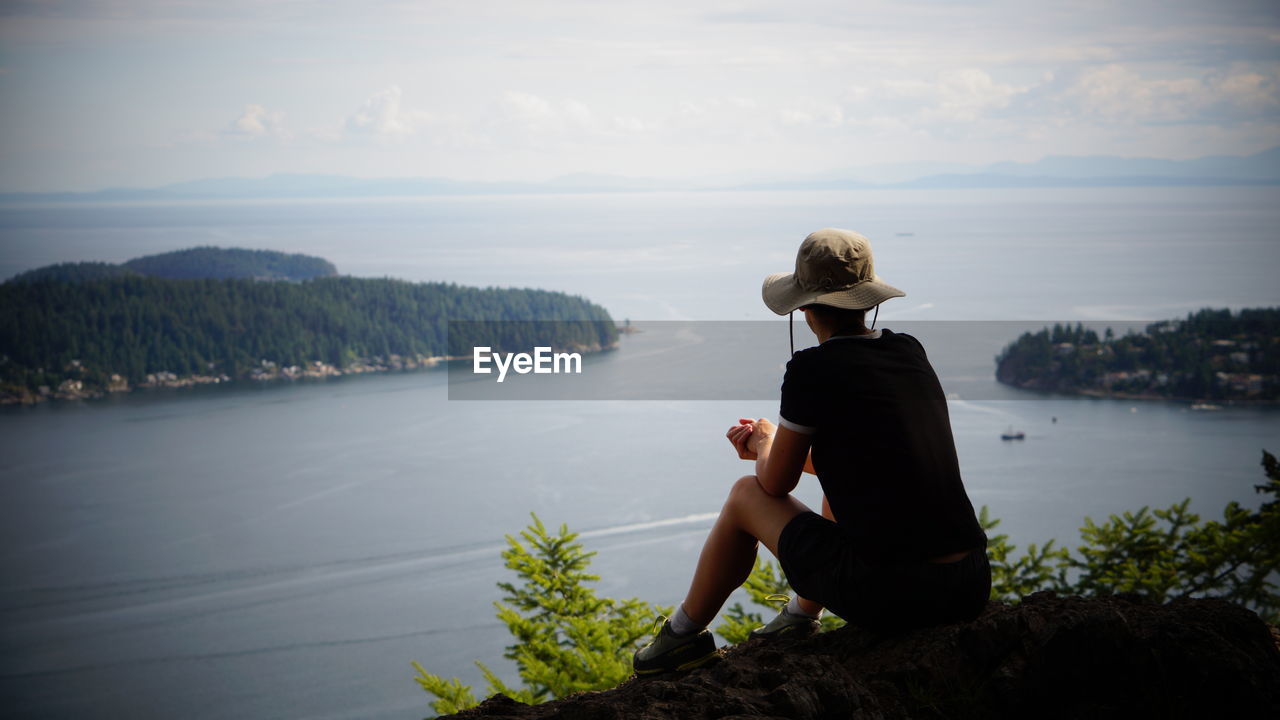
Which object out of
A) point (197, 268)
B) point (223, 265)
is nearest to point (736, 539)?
point (197, 268)

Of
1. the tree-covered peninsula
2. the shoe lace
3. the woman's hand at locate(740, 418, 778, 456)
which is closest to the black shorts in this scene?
the woman's hand at locate(740, 418, 778, 456)

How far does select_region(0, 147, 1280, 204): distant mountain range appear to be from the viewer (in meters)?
60.5

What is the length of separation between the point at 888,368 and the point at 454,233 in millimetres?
76210

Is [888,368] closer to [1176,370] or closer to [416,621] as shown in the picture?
[416,621]

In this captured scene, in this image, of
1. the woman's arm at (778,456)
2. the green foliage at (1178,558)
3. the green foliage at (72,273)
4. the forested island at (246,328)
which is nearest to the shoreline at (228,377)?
the forested island at (246,328)

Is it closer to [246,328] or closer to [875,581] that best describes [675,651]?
[875,581]

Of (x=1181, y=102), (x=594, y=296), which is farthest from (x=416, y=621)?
(x=1181, y=102)

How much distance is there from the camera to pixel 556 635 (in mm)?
5555

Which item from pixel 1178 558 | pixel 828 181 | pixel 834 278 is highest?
pixel 828 181

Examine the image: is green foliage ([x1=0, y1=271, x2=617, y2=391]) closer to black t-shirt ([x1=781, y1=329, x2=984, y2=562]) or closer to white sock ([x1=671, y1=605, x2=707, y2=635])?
white sock ([x1=671, y1=605, x2=707, y2=635])

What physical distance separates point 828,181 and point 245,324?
49954 millimetres

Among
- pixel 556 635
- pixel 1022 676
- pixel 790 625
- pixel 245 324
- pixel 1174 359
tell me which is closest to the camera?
pixel 1022 676

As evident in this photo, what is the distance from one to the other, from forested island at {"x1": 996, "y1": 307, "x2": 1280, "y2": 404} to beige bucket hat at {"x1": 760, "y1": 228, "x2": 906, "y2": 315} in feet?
115

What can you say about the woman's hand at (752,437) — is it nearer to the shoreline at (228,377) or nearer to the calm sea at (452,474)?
the calm sea at (452,474)
